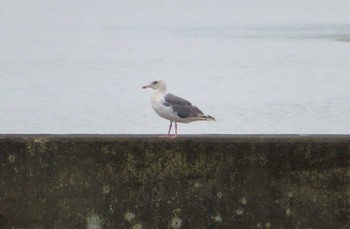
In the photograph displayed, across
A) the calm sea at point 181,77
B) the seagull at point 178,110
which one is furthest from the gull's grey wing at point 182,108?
the calm sea at point 181,77

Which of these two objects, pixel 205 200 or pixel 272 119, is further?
pixel 272 119

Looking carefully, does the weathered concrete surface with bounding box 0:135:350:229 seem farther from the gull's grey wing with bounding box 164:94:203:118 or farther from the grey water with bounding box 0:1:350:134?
the grey water with bounding box 0:1:350:134

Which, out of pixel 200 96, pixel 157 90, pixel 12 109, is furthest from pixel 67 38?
pixel 157 90

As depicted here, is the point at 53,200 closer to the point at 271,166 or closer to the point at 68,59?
the point at 271,166

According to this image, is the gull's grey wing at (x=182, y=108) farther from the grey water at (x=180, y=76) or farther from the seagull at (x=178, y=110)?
the grey water at (x=180, y=76)

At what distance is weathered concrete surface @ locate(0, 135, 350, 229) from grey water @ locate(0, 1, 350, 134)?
12605 mm

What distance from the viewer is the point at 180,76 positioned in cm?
3272

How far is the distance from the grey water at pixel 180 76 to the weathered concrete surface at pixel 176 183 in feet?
41.4

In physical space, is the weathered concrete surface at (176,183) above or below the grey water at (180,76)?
below

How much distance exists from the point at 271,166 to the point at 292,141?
0.57 ft

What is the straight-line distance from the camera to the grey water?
65.5ft

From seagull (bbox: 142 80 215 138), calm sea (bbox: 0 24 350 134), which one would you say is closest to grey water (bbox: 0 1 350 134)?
calm sea (bbox: 0 24 350 134)

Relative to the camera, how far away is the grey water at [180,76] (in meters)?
20.0

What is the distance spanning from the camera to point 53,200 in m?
5.45
